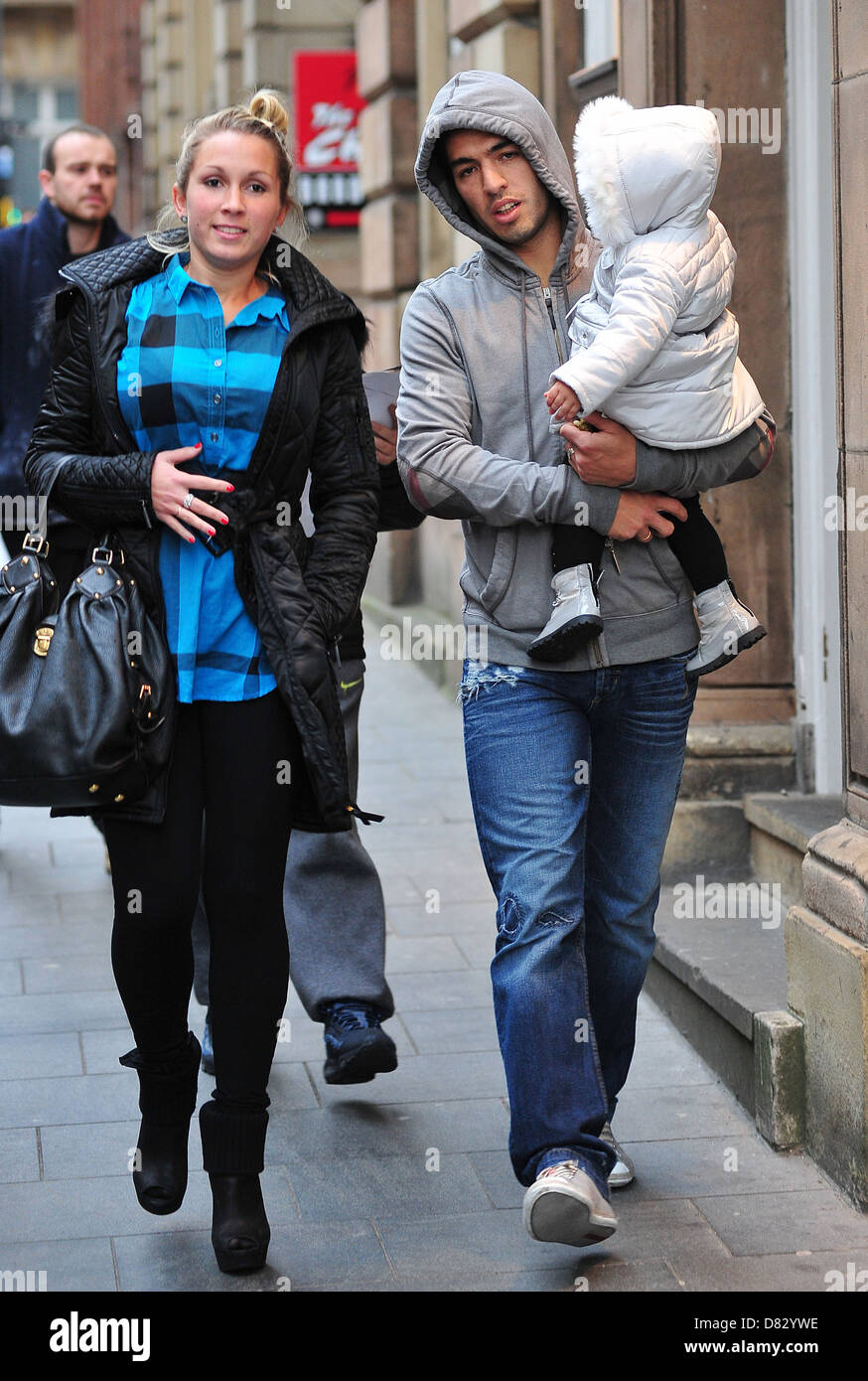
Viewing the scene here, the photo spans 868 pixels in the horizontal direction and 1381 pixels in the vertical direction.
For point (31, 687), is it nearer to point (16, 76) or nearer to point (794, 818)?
point (794, 818)

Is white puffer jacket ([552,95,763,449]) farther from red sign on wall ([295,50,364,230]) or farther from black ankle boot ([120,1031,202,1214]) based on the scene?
red sign on wall ([295,50,364,230])

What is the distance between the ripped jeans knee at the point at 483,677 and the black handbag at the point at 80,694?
553 millimetres

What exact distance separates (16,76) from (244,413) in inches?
2836

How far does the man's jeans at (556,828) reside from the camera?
346 centimetres

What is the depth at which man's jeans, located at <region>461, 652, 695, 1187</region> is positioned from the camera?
346 centimetres

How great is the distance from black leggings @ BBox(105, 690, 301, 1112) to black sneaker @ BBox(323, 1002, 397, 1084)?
2.65ft

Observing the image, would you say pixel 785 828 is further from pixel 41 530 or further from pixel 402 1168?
pixel 41 530

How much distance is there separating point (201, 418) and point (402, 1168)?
165cm

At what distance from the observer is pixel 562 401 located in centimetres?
333

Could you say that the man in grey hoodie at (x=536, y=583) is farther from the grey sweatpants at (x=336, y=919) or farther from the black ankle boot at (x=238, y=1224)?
the grey sweatpants at (x=336, y=919)

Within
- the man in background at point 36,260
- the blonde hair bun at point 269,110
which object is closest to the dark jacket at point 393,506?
the blonde hair bun at point 269,110

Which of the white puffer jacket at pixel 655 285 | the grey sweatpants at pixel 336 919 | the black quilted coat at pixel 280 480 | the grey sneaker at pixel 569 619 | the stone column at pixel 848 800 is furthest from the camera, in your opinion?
the grey sweatpants at pixel 336 919

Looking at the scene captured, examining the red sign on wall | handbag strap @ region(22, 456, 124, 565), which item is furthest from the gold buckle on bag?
the red sign on wall

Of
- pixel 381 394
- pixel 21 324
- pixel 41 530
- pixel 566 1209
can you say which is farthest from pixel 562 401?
pixel 21 324
